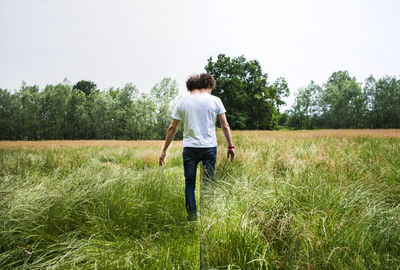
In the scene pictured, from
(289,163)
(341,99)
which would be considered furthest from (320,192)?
(341,99)

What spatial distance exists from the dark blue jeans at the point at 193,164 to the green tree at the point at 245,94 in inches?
211

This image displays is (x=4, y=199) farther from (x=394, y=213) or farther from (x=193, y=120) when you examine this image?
(x=394, y=213)

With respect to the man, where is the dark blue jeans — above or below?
below

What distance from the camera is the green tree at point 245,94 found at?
27.0 feet

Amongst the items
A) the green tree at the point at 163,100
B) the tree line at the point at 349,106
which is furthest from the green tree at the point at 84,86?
the tree line at the point at 349,106

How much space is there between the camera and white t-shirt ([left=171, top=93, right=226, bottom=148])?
2.38 meters

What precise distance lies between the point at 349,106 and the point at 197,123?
946 cm

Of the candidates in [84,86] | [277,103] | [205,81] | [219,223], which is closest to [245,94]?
[277,103]

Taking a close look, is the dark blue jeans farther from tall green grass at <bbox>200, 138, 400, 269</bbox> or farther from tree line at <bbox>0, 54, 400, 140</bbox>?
tree line at <bbox>0, 54, 400, 140</bbox>

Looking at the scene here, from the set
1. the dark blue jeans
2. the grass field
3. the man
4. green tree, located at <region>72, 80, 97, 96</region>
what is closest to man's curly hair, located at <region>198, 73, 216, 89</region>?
the man

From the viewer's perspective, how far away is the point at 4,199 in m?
2.33

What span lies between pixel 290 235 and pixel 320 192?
99 cm

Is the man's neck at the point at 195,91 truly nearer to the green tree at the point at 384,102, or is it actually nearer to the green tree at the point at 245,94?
the green tree at the point at 245,94

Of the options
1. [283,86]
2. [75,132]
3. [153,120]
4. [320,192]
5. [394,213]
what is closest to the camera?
[394,213]
